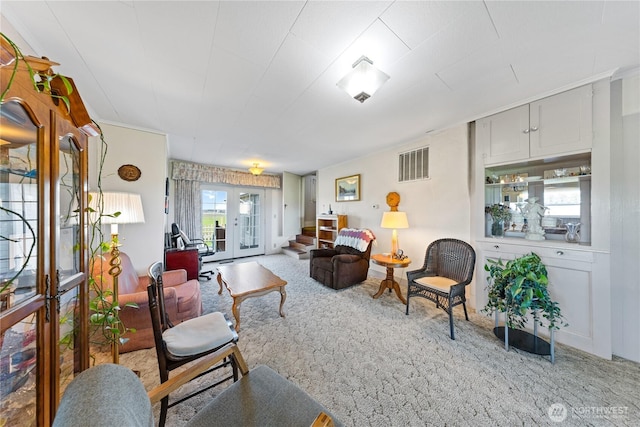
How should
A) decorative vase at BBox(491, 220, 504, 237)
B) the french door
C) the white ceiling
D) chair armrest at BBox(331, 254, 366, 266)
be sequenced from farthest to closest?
the french door < chair armrest at BBox(331, 254, 366, 266) < decorative vase at BBox(491, 220, 504, 237) < the white ceiling

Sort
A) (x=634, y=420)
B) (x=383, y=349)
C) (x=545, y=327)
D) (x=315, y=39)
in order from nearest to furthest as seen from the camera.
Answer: (x=634, y=420), (x=315, y=39), (x=383, y=349), (x=545, y=327)

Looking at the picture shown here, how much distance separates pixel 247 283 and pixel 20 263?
192 centimetres

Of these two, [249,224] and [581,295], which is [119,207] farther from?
[581,295]

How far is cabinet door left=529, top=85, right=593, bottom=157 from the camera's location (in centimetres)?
192

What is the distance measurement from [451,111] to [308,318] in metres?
2.95

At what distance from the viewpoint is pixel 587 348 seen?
6.26 ft

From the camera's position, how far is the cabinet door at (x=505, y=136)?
227 centimetres

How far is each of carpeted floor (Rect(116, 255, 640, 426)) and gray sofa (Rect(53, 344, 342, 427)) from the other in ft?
1.81

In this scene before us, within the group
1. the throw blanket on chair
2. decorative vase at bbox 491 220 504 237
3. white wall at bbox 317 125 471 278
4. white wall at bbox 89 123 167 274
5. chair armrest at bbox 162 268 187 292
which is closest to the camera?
Result: chair armrest at bbox 162 268 187 292

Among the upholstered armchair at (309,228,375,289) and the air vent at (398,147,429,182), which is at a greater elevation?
the air vent at (398,147,429,182)

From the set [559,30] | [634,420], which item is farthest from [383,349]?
[559,30]

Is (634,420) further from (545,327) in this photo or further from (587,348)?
(545,327)

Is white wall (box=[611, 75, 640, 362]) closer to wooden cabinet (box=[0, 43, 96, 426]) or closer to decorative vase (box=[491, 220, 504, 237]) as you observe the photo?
decorative vase (box=[491, 220, 504, 237])

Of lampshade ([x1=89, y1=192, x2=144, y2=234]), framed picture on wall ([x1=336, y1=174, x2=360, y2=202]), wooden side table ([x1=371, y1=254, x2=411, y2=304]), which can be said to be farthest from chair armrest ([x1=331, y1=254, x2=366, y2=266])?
lampshade ([x1=89, y1=192, x2=144, y2=234])
